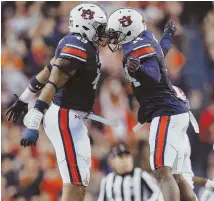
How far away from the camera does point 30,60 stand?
1151cm

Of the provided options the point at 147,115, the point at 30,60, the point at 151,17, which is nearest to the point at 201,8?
the point at 151,17

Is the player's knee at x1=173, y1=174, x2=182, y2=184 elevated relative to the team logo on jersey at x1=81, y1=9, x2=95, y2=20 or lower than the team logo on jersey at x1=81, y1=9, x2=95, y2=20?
lower

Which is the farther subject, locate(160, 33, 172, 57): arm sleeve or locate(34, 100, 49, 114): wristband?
locate(160, 33, 172, 57): arm sleeve

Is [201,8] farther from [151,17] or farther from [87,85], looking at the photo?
[87,85]

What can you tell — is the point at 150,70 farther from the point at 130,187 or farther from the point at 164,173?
the point at 130,187

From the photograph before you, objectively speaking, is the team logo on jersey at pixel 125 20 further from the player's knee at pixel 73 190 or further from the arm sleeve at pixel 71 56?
the player's knee at pixel 73 190

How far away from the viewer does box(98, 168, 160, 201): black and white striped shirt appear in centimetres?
892

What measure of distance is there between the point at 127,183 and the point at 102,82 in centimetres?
237

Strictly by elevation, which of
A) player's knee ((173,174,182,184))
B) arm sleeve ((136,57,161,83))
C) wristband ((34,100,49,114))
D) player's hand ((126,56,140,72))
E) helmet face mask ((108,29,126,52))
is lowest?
player's knee ((173,174,182,184))

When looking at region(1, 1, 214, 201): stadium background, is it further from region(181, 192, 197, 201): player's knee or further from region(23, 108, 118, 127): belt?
region(23, 108, 118, 127): belt

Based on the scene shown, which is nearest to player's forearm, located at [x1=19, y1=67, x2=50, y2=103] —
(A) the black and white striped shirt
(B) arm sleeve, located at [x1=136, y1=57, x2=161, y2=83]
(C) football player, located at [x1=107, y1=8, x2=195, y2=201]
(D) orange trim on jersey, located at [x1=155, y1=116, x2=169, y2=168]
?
(C) football player, located at [x1=107, y1=8, x2=195, y2=201]

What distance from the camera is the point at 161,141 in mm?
7059

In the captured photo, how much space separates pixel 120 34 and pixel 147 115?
0.73 m

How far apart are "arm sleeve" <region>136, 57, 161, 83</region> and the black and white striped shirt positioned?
2.21 metres
